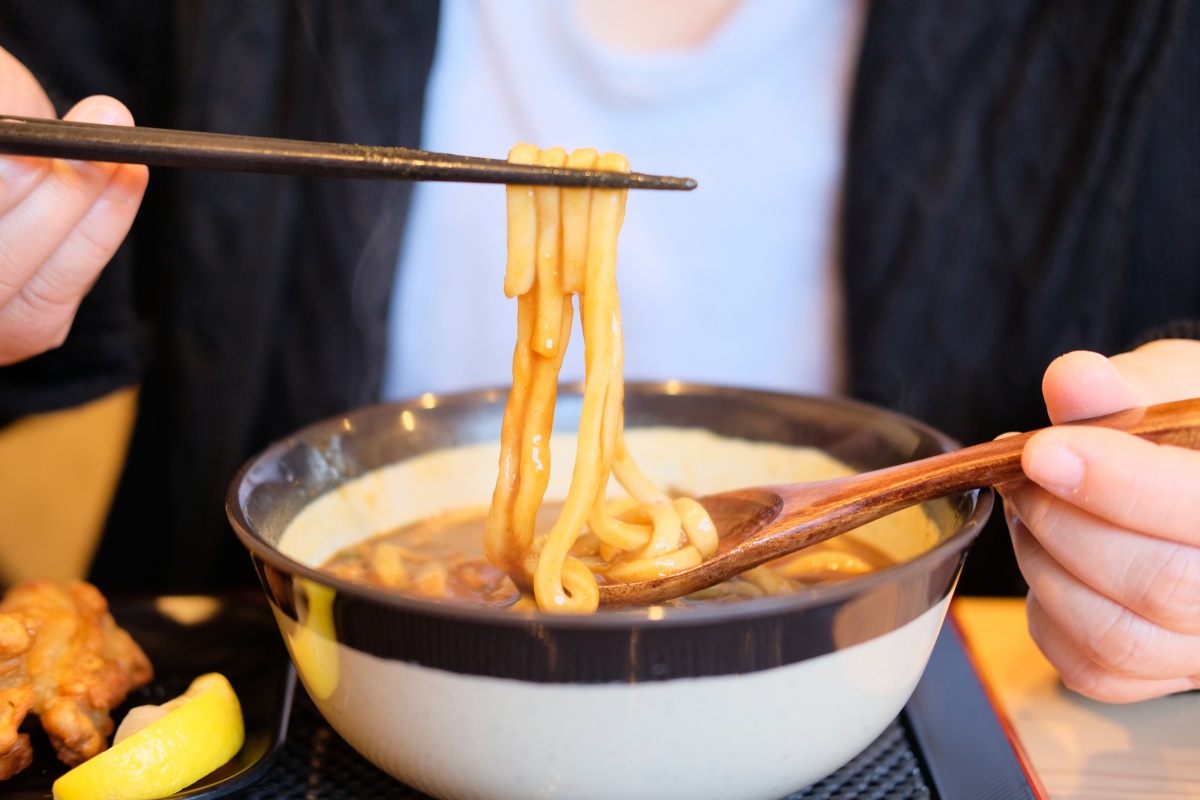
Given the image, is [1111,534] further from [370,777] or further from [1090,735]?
[370,777]

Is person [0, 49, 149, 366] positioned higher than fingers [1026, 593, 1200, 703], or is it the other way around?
person [0, 49, 149, 366]

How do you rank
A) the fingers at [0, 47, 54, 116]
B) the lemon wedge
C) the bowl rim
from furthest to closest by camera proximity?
1. the fingers at [0, 47, 54, 116]
2. the lemon wedge
3. the bowl rim

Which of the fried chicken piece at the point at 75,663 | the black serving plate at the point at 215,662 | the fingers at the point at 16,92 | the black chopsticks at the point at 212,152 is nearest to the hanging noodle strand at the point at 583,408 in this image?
the black chopsticks at the point at 212,152

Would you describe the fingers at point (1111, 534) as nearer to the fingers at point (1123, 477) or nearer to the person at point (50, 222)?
the fingers at point (1123, 477)

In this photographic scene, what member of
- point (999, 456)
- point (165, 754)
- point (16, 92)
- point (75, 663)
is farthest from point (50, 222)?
point (999, 456)

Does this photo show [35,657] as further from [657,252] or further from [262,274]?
[657,252]

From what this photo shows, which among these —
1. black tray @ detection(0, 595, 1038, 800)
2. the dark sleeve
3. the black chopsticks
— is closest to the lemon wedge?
black tray @ detection(0, 595, 1038, 800)

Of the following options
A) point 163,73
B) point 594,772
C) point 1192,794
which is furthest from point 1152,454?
point 163,73

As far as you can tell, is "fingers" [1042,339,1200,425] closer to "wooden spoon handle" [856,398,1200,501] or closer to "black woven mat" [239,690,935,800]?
"wooden spoon handle" [856,398,1200,501]
